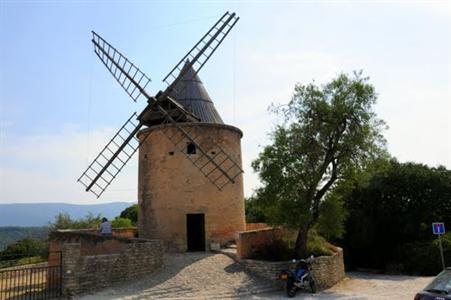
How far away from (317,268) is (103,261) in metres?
7.39

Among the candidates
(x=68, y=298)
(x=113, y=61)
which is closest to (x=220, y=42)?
(x=113, y=61)

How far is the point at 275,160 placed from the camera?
50.2ft

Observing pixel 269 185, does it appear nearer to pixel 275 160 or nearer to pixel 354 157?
pixel 275 160

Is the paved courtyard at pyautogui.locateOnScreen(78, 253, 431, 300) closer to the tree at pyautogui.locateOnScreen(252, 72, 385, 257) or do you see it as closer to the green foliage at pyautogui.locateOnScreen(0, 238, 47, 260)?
the tree at pyautogui.locateOnScreen(252, 72, 385, 257)

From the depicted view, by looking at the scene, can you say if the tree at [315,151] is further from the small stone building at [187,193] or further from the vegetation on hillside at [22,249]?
the vegetation on hillside at [22,249]

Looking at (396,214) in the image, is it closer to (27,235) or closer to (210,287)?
(210,287)

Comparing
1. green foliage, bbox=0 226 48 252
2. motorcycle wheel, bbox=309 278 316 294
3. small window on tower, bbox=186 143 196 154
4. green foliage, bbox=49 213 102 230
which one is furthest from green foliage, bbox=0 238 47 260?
motorcycle wheel, bbox=309 278 316 294

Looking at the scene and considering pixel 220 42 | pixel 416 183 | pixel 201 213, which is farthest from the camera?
pixel 416 183

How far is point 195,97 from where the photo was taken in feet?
65.0

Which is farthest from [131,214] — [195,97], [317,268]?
[317,268]

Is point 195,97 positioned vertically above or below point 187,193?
above

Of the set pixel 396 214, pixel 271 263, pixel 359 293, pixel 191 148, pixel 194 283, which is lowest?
pixel 359 293

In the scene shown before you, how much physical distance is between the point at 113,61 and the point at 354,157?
41.3ft

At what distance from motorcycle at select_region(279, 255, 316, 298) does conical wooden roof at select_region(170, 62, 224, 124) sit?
8.35 meters
